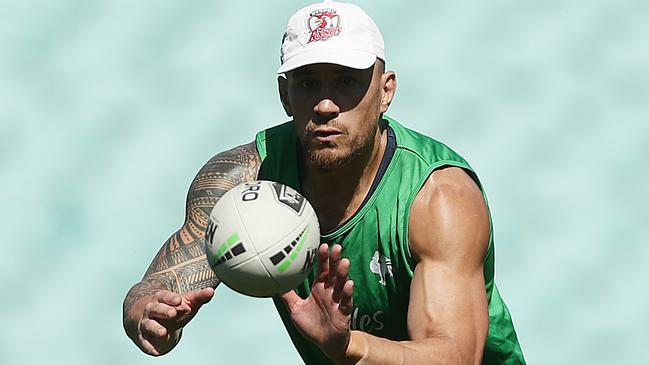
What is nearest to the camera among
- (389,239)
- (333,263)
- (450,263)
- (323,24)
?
(333,263)

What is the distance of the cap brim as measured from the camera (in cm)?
1080

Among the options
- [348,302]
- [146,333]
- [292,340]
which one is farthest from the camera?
[292,340]

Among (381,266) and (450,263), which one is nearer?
(450,263)

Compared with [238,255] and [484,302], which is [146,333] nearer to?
[238,255]

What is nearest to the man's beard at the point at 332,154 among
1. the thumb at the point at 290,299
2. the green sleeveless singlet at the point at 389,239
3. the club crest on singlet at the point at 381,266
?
the green sleeveless singlet at the point at 389,239

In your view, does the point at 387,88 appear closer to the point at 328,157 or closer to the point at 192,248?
the point at 328,157

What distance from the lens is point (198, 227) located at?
11.5 m

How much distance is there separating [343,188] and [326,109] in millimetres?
641

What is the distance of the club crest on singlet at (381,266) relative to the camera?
11.0 metres

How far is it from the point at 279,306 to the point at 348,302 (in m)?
2.36

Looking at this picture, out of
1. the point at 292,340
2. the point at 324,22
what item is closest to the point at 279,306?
the point at 292,340

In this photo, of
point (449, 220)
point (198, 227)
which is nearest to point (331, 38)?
point (449, 220)

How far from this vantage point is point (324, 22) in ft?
36.7

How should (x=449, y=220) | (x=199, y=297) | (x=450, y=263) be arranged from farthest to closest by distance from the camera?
(x=449, y=220) < (x=450, y=263) < (x=199, y=297)
